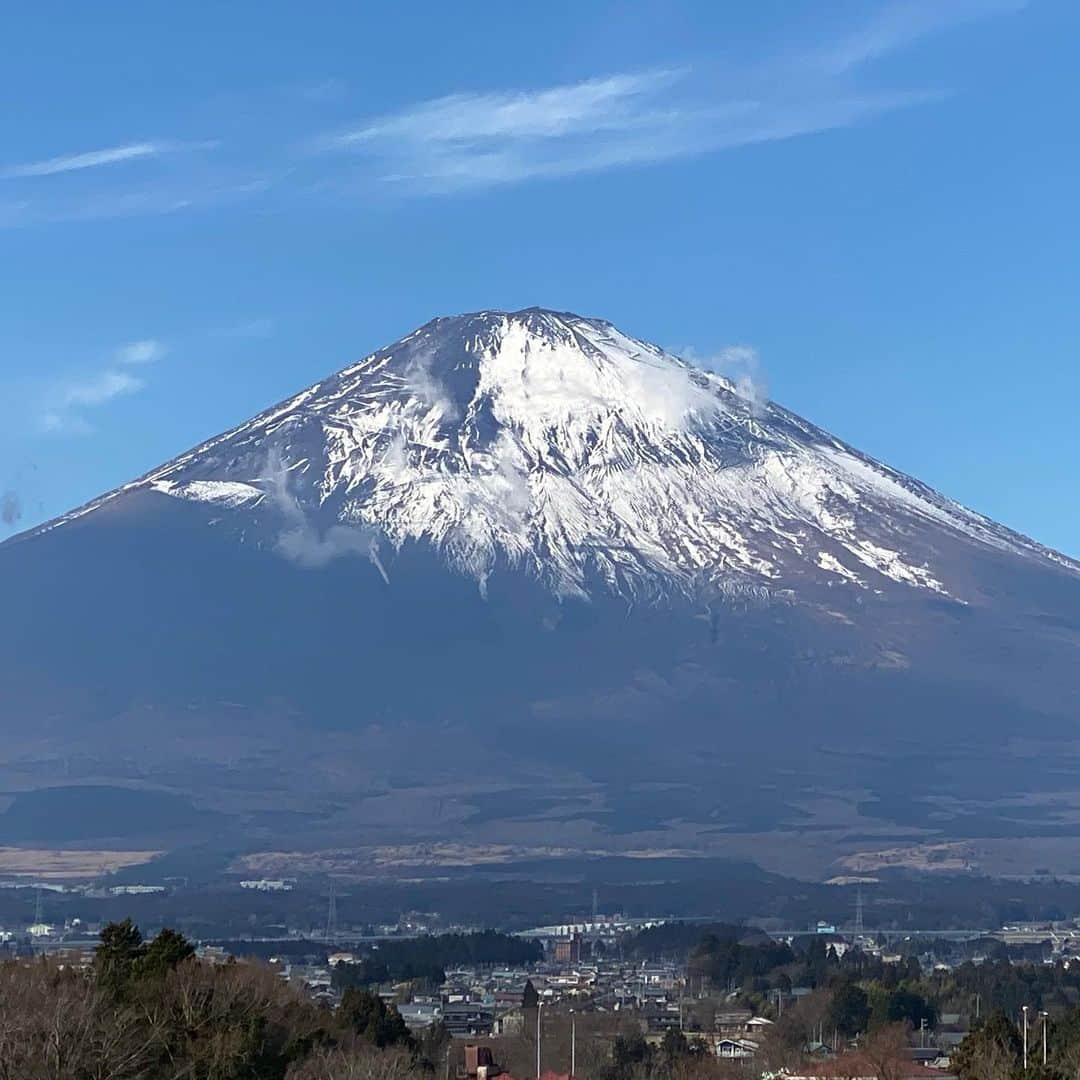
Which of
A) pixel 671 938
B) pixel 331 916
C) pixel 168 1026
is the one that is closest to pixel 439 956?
pixel 671 938

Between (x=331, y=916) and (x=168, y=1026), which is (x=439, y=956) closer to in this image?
(x=331, y=916)

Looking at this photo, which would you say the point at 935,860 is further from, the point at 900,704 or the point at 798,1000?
the point at 798,1000

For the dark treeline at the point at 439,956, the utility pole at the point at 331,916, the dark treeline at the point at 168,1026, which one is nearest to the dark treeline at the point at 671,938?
the dark treeline at the point at 439,956

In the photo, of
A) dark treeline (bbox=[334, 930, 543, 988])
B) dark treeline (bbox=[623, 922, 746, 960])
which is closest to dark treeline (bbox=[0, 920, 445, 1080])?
dark treeline (bbox=[334, 930, 543, 988])

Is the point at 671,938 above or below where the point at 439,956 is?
above

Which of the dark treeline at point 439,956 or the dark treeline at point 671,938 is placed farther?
the dark treeline at point 671,938

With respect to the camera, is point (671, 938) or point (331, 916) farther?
point (331, 916)

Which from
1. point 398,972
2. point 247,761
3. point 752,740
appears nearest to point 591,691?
point 752,740

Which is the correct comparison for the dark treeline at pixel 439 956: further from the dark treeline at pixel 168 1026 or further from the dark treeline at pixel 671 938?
the dark treeline at pixel 168 1026
